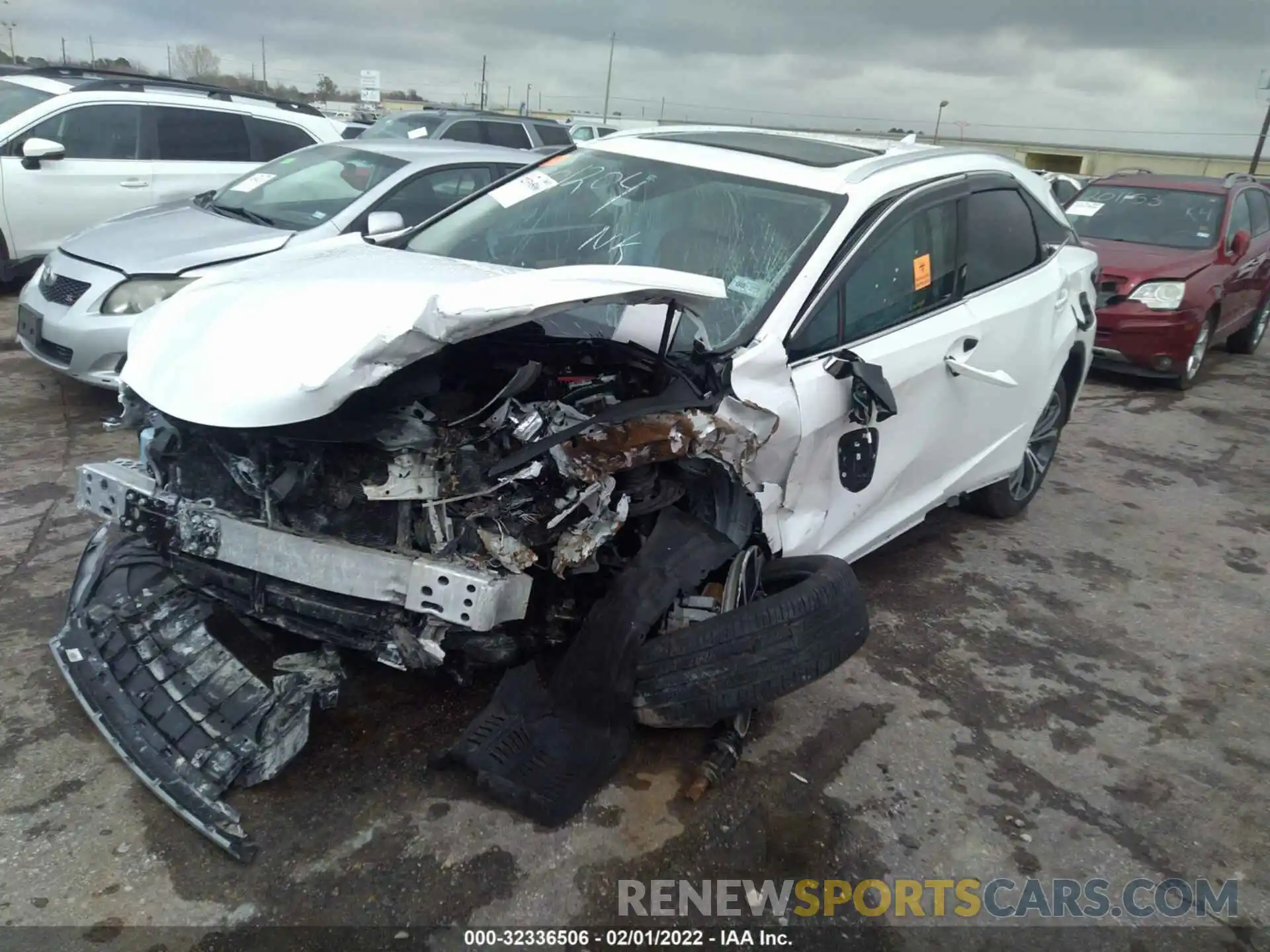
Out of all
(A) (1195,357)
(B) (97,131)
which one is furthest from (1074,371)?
(B) (97,131)

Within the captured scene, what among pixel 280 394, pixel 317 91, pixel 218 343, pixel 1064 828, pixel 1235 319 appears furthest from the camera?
pixel 317 91

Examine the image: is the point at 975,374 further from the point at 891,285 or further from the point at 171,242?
the point at 171,242

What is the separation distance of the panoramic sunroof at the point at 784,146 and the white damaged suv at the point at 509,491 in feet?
0.89

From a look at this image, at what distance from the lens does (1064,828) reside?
9.25 ft

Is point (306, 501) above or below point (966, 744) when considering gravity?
above

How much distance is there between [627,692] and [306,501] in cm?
107

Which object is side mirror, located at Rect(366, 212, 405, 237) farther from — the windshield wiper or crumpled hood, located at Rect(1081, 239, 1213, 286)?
crumpled hood, located at Rect(1081, 239, 1213, 286)

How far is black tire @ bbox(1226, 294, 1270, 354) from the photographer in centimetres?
1023

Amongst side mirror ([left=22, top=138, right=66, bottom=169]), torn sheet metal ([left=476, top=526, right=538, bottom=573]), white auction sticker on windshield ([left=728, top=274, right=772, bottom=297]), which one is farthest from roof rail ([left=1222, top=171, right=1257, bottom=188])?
side mirror ([left=22, top=138, right=66, bottom=169])

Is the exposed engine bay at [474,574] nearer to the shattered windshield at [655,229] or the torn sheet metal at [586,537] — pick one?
the torn sheet metal at [586,537]

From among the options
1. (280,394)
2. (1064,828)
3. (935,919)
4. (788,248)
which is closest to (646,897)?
(935,919)

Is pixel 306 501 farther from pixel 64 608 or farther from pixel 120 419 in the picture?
pixel 64 608

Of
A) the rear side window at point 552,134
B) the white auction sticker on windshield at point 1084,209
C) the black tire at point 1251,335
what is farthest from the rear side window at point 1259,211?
the rear side window at point 552,134

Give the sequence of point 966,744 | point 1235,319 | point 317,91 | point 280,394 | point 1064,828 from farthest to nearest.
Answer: point 317,91
point 1235,319
point 966,744
point 1064,828
point 280,394
